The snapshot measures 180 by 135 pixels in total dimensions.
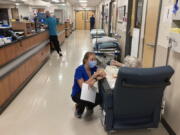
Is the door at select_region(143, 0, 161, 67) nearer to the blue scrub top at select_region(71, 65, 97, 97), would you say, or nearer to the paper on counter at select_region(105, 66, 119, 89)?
the paper on counter at select_region(105, 66, 119, 89)

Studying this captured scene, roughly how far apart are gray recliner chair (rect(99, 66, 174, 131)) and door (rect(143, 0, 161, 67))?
3.70 ft

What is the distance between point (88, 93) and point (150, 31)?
164cm

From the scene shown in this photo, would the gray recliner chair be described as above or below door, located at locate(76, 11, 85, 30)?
below

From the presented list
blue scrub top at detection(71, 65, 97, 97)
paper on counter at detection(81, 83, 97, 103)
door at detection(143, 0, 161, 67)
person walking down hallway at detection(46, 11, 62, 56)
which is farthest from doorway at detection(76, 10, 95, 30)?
paper on counter at detection(81, 83, 97, 103)

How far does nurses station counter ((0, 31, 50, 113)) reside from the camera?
2.82 metres

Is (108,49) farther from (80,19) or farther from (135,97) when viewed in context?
(80,19)

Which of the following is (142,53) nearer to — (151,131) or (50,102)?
(151,131)

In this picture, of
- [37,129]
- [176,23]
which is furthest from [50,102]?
[176,23]

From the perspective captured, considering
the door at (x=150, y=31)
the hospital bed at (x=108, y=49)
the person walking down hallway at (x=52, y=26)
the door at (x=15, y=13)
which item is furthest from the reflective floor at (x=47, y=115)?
the door at (x=15, y=13)

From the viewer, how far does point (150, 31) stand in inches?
119

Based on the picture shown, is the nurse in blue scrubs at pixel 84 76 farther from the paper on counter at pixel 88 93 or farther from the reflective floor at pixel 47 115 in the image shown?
the reflective floor at pixel 47 115

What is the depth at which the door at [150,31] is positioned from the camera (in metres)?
2.79

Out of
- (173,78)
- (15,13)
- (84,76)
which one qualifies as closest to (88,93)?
(84,76)

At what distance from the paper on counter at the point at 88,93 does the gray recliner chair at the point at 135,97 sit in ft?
0.75
